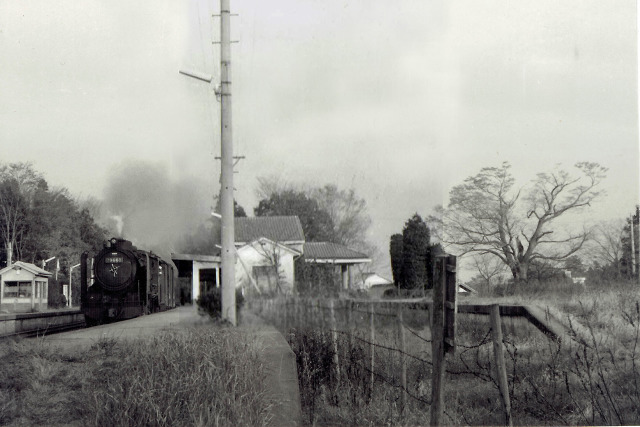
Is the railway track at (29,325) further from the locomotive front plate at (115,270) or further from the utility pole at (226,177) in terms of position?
the utility pole at (226,177)

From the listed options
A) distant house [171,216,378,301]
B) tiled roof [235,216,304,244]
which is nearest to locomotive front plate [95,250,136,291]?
distant house [171,216,378,301]

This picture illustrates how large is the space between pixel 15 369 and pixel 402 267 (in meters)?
11.9

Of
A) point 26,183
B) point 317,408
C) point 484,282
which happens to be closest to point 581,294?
point 484,282

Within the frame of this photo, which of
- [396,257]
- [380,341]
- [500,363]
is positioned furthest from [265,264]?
[500,363]

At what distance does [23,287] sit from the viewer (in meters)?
31.7

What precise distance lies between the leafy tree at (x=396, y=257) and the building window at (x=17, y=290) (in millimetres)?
17373

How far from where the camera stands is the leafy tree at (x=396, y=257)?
1830cm

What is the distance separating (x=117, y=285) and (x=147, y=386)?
53.8 feet

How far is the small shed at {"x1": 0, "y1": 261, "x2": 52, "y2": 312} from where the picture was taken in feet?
89.4

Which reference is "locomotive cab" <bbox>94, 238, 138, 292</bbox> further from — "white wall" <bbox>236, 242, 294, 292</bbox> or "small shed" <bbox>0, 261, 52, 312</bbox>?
"small shed" <bbox>0, 261, 52, 312</bbox>

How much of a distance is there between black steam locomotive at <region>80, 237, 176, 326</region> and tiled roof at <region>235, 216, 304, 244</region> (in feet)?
34.7

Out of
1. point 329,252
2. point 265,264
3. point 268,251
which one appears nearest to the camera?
point 265,264

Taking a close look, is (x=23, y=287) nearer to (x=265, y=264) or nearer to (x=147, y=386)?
(x=265, y=264)

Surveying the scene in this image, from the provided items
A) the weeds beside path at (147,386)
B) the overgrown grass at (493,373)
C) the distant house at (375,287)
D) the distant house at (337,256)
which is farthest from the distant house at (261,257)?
the weeds beside path at (147,386)
